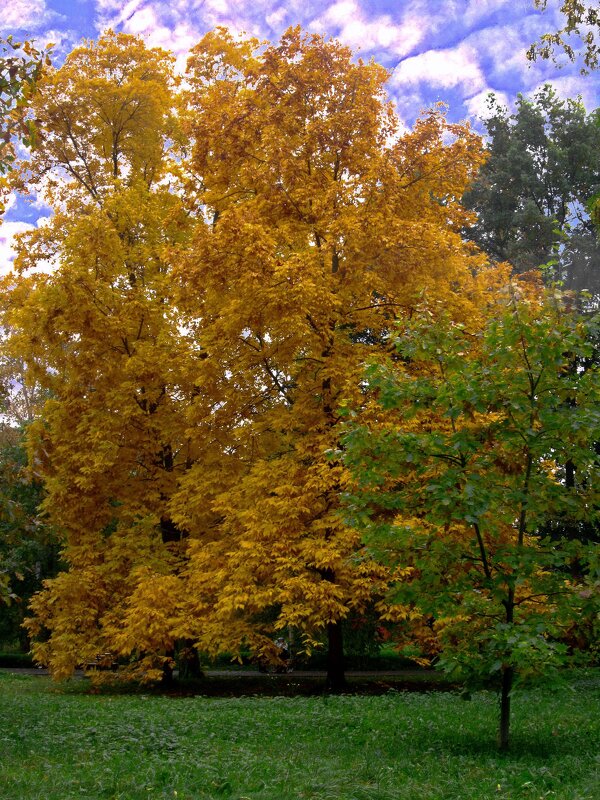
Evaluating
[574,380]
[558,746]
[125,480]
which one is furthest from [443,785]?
[125,480]

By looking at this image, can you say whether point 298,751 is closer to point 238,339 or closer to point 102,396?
point 238,339

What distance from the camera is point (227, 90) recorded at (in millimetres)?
16188

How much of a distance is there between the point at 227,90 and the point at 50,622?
11716 mm

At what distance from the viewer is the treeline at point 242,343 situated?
1188 cm

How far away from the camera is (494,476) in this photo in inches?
301

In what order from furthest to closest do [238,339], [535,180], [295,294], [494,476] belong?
[535,180], [238,339], [295,294], [494,476]

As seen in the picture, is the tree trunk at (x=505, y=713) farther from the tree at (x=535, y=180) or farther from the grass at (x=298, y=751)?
the tree at (x=535, y=180)

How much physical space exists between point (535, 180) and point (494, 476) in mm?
24731

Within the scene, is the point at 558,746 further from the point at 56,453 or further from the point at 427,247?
the point at 56,453

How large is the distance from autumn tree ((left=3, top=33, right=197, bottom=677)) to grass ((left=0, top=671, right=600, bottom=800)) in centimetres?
349

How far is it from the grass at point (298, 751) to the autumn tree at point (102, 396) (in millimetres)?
3491

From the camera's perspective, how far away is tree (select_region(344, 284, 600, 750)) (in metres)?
7.32

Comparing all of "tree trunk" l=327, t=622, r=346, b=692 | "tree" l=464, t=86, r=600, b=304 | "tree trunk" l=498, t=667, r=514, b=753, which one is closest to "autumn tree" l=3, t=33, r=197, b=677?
"tree trunk" l=327, t=622, r=346, b=692

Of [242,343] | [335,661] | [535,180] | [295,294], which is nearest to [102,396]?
[242,343]
